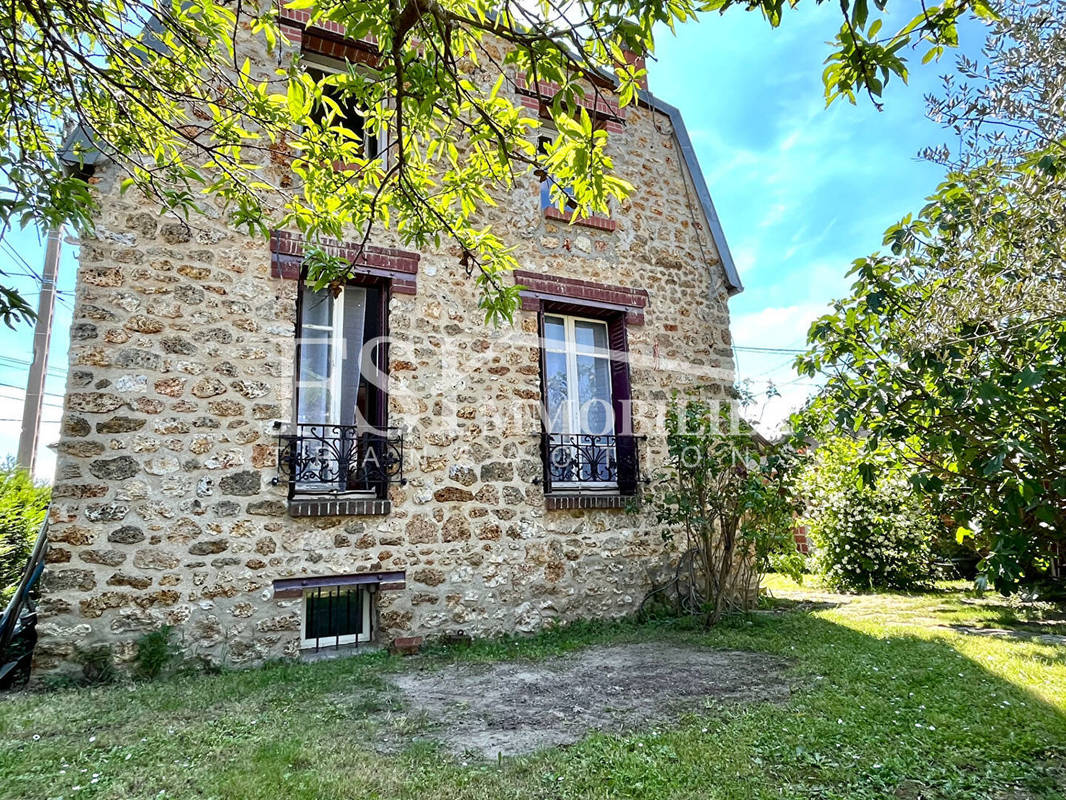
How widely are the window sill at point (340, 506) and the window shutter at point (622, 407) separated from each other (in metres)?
2.39

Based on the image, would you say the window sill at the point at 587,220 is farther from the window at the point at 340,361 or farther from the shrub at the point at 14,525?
the shrub at the point at 14,525

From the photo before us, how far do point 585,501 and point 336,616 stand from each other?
2375 millimetres

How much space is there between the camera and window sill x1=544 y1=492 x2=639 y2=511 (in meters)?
5.64

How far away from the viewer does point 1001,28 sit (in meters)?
2.61

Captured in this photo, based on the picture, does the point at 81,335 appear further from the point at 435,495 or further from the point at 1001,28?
the point at 1001,28

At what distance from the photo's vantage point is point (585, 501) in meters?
5.77

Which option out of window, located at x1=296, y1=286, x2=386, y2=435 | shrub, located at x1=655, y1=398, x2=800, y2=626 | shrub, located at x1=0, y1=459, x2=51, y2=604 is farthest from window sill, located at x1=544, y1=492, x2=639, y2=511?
shrub, located at x1=0, y1=459, x2=51, y2=604

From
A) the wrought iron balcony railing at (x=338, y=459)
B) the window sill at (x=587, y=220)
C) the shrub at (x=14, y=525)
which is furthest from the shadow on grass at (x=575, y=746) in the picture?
the window sill at (x=587, y=220)

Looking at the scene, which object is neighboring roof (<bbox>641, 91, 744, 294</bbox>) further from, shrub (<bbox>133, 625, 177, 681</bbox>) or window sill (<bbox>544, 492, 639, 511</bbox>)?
shrub (<bbox>133, 625, 177, 681</bbox>)

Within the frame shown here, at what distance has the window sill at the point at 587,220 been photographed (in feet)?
20.4

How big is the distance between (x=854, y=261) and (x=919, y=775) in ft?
8.74

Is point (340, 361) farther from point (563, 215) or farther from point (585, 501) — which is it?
point (563, 215)

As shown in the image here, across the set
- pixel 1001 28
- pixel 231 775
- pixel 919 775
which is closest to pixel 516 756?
pixel 231 775

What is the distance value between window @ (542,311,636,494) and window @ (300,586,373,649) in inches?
75.3
